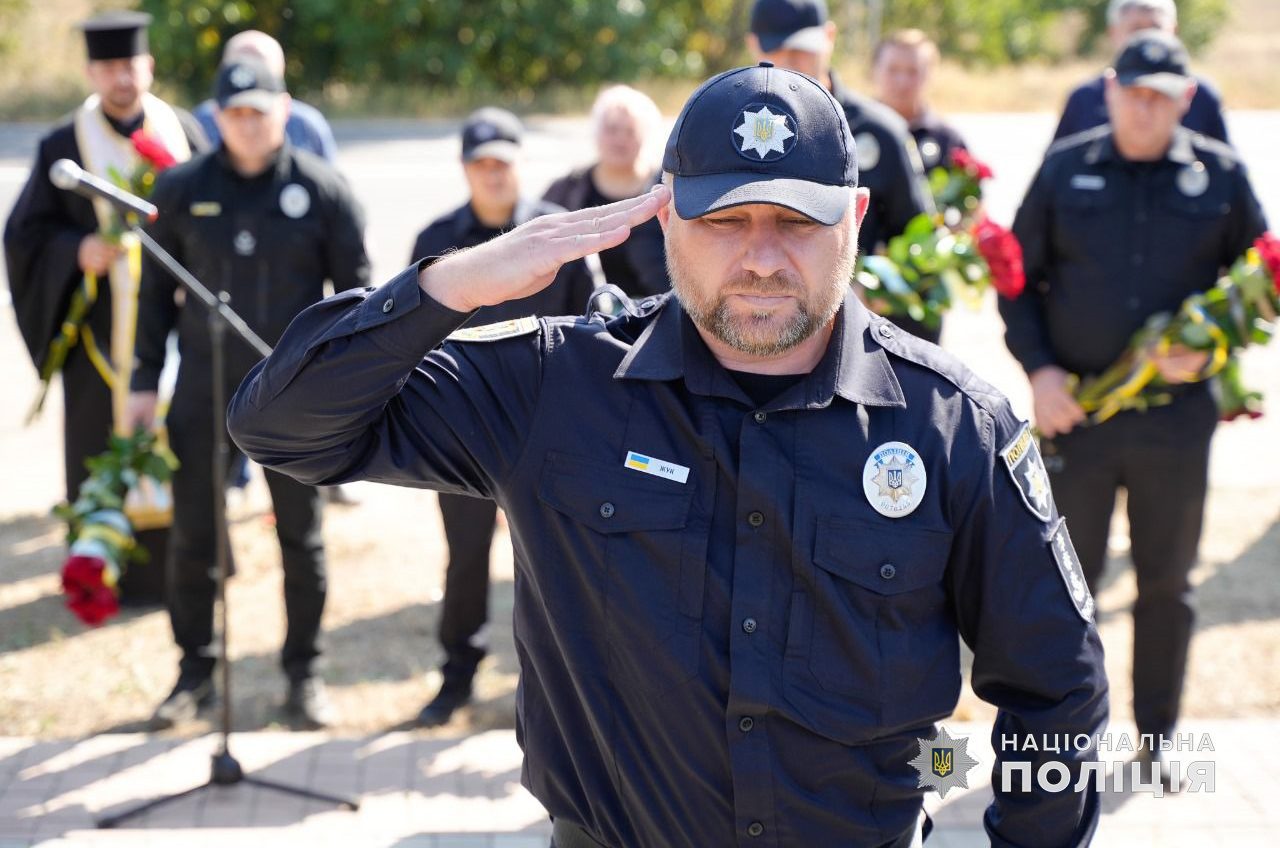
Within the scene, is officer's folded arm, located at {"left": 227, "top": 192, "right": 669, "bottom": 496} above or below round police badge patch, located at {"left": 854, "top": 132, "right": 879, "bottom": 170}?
below

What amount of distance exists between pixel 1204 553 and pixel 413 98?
60.2 feet

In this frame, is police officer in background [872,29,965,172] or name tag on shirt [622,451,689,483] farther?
police officer in background [872,29,965,172]

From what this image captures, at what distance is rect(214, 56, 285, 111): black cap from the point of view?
534 centimetres

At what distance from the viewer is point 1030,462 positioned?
8.01ft

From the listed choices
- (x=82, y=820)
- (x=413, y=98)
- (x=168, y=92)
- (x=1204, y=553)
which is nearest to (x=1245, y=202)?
(x=1204, y=553)

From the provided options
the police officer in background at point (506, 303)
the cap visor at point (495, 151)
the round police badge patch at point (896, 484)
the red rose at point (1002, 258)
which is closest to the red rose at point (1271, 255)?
the red rose at point (1002, 258)

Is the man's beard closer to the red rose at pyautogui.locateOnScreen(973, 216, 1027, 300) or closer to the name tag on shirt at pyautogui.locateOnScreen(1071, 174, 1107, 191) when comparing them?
the red rose at pyautogui.locateOnScreen(973, 216, 1027, 300)

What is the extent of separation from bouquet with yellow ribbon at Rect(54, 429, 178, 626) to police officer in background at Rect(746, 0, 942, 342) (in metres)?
2.58

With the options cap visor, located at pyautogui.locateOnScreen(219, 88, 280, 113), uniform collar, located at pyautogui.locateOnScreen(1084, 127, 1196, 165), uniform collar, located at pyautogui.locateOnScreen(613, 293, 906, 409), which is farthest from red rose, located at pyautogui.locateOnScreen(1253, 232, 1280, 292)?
cap visor, located at pyautogui.locateOnScreen(219, 88, 280, 113)

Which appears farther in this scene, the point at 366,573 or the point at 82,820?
the point at 366,573

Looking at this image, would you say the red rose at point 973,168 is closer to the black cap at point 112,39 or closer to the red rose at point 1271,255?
the red rose at point 1271,255

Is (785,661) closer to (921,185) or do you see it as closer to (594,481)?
(594,481)

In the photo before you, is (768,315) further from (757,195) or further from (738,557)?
(738,557)

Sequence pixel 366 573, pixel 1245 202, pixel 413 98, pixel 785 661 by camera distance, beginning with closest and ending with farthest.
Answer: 1. pixel 785 661
2. pixel 1245 202
3. pixel 366 573
4. pixel 413 98
